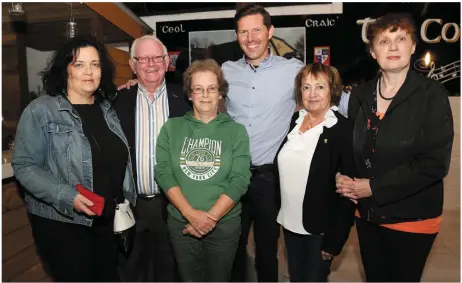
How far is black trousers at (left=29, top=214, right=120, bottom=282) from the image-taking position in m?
1.68

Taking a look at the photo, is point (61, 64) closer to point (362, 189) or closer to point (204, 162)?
point (204, 162)

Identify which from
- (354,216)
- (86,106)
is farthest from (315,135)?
(86,106)

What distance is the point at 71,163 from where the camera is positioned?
66.7 inches

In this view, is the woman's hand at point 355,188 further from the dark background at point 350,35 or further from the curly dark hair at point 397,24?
Answer: the dark background at point 350,35

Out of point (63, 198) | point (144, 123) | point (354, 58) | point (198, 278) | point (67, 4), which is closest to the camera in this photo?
point (63, 198)

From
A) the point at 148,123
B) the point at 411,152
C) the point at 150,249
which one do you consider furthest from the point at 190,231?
the point at 411,152

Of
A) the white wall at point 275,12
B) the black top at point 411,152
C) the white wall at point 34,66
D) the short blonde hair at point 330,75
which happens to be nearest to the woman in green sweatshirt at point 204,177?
the short blonde hair at point 330,75

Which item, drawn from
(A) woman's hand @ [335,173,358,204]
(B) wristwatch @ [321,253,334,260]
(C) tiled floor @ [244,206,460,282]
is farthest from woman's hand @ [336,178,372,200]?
(C) tiled floor @ [244,206,460,282]

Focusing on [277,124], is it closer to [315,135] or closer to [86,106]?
[315,135]

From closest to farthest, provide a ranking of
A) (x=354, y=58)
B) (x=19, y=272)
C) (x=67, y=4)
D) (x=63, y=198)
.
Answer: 1. (x=63, y=198)
2. (x=19, y=272)
3. (x=67, y=4)
4. (x=354, y=58)

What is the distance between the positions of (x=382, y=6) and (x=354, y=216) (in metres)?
4.56

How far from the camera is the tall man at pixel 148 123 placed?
6.99ft

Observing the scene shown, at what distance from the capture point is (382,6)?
5.30 m

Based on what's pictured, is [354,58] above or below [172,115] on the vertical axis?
above
